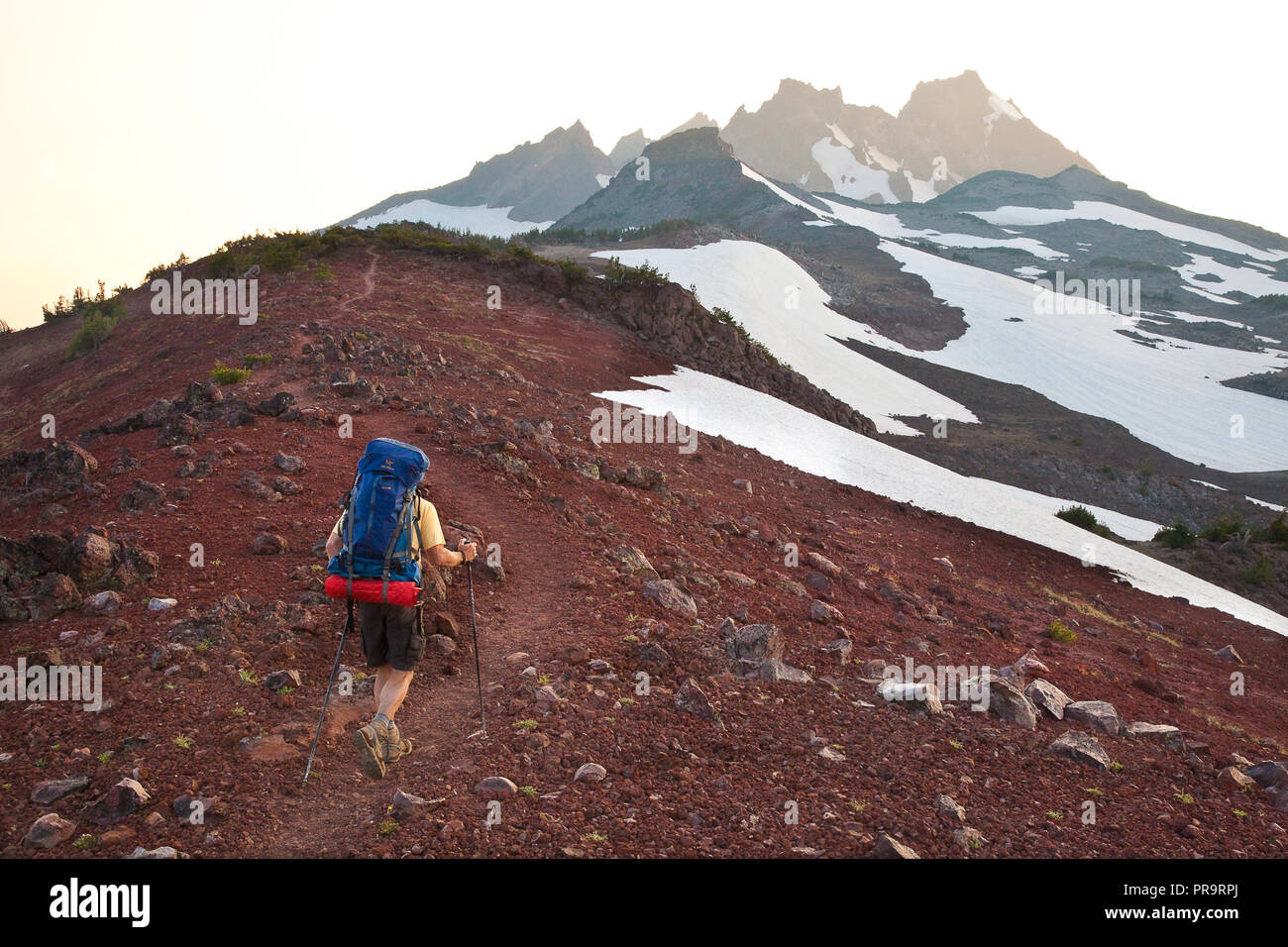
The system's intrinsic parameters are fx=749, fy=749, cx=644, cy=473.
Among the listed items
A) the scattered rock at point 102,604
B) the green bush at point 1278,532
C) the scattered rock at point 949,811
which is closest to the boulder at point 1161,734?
the scattered rock at point 949,811

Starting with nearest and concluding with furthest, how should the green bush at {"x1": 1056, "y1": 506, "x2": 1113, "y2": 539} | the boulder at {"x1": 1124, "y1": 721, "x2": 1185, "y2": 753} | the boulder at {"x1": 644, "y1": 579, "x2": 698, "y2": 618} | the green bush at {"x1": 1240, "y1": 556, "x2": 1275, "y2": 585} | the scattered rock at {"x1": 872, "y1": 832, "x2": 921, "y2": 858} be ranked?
the scattered rock at {"x1": 872, "y1": 832, "x2": 921, "y2": 858} → the boulder at {"x1": 1124, "y1": 721, "x2": 1185, "y2": 753} → the boulder at {"x1": 644, "y1": 579, "x2": 698, "y2": 618} → the green bush at {"x1": 1240, "y1": 556, "x2": 1275, "y2": 585} → the green bush at {"x1": 1056, "y1": 506, "x2": 1113, "y2": 539}

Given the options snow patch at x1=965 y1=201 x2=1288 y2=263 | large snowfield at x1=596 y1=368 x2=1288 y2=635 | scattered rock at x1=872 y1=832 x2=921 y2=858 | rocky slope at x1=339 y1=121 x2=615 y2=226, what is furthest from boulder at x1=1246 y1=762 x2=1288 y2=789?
rocky slope at x1=339 y1=121 x2=615 y2=226

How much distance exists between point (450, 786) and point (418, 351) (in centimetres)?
1400

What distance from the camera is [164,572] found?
7.52m

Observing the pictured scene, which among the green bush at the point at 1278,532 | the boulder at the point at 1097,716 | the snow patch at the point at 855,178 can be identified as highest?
the snow patch at the point at 855,178

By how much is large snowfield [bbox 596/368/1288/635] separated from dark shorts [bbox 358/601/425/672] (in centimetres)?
1448

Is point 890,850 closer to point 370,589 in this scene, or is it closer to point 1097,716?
point 370,589

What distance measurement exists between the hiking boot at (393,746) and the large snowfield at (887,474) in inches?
577

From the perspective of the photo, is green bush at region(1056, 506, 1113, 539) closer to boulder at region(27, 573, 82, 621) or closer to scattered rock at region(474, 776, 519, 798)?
scattered rock at region(474, 776, 519, 798)

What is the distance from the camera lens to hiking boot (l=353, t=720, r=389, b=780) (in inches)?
203

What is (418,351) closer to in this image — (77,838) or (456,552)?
(456,552)

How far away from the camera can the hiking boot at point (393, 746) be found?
5438 mm

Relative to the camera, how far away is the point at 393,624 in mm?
5512

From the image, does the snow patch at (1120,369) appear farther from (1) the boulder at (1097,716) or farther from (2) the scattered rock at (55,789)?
(2) the scattered rock at (55,789)
